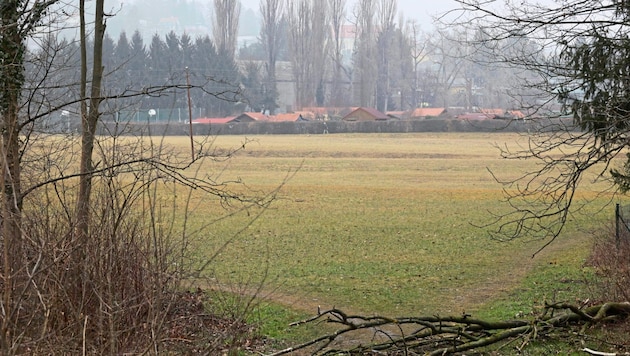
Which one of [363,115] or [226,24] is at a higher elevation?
[226,24]

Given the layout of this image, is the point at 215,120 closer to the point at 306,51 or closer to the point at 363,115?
the point at 363,115

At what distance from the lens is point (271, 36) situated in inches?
4043

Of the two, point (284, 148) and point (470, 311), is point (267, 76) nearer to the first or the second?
point (284, 148)

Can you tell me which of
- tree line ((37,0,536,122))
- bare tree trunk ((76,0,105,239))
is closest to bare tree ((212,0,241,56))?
tree line ((37,0,536,122))

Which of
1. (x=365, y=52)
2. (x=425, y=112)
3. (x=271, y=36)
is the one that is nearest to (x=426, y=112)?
(x=425, y=112)

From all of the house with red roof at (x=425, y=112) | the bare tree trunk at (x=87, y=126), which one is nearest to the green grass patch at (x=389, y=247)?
the bare tree trunk at (x=87, y=126)

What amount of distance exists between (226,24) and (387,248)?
248 feet

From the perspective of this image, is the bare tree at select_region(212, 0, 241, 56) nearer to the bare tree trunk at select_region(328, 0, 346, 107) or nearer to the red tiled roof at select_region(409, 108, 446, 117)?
the bare tree trunk at select_region(328, 0, 346, 107)

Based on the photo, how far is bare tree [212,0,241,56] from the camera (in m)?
93.0

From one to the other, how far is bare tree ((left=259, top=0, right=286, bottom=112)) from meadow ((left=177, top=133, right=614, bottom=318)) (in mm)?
53184

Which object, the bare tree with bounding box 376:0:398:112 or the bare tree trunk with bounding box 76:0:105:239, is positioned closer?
Answer: the bare tree trunk with bounding box 76:0:105:239

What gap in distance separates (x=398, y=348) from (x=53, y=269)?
3.64 metres

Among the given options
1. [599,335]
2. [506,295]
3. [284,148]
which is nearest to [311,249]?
[506,295]

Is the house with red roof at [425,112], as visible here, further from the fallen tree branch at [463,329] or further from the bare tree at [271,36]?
the fallen tree branch at [463,329]
